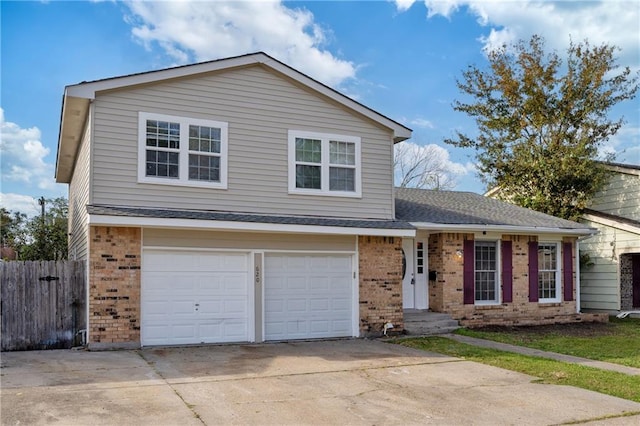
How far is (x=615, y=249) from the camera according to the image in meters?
20.0

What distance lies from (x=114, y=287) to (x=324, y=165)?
5.48m

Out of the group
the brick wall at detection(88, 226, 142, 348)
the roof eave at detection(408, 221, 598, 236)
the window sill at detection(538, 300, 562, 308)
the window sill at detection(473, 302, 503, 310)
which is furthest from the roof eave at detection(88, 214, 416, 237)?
the window sill at detection(538, 300, 562, 308)

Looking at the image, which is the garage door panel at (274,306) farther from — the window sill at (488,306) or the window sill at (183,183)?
the window sill at (488,306)

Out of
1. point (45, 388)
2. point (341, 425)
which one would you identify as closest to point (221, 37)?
point (45, 388)

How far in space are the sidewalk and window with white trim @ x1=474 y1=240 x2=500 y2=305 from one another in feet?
8.21

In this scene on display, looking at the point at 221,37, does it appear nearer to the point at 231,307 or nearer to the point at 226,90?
the point at 226,90

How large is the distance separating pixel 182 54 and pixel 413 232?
8884 millimetres

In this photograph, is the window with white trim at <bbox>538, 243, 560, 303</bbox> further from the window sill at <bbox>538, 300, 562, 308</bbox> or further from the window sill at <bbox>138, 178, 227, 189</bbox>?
the window sill at <bbox>138, 178, 227, 189</bbox>

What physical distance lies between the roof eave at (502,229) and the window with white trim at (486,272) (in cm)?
64

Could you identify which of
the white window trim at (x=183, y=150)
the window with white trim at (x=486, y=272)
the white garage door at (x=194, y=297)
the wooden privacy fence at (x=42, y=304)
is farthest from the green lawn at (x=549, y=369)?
the wooden privacy fence at (x=42, y=304)

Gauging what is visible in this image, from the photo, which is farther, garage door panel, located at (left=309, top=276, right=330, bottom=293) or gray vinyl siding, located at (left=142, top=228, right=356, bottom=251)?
garage door panel, located at (left=309, top=276, right=330, bottom=293)

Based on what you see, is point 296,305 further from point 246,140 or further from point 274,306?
point 246,140

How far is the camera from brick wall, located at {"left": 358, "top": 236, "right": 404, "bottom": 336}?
556 inches

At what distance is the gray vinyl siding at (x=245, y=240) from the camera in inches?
479
